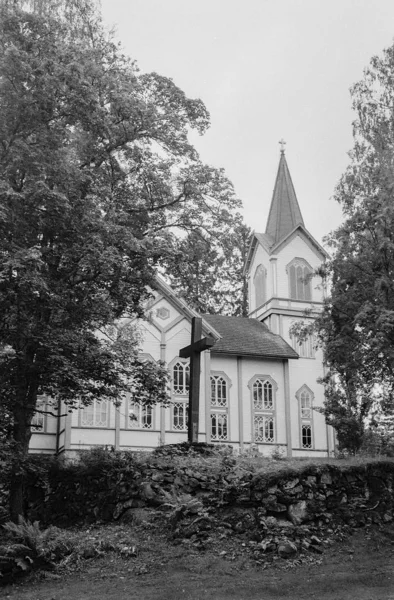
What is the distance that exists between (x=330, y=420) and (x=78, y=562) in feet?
57.6

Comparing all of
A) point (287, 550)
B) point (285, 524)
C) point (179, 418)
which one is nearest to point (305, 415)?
point (179, 418)

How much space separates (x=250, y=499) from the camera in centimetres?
1416

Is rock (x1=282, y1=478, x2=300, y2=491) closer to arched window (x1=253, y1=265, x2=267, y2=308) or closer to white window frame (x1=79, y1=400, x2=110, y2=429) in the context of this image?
white window frame (x1=79, y1=400, x2=110, y2=429)

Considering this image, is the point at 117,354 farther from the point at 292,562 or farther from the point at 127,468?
the point at 292,562

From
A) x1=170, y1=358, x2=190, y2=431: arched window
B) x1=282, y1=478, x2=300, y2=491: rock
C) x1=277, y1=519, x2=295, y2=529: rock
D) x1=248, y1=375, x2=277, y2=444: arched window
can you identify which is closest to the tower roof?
x1=248, y1=375, x2=277, y2=444: arched window

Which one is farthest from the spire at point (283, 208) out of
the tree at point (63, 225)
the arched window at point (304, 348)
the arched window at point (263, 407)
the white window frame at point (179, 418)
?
the tree at point (63, 225)

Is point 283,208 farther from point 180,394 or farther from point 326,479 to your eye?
point 326,479

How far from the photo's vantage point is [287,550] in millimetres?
12930

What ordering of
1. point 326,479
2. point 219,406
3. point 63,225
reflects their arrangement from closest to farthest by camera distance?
point 326,479 < point 63,225 < point 219,406

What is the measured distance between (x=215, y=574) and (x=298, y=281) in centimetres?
2687

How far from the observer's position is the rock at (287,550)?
1291 cm

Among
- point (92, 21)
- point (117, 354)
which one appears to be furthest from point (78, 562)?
point (92, 21)

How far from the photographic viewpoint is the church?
2911cm

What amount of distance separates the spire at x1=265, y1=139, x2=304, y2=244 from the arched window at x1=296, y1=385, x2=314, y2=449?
8420 millimetres
